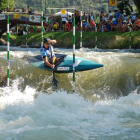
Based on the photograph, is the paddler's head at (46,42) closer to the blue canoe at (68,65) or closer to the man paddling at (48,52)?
the man paddling at (48,52)

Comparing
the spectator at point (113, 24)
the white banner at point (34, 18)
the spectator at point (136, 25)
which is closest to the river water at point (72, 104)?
the spectator at point (136, 25)

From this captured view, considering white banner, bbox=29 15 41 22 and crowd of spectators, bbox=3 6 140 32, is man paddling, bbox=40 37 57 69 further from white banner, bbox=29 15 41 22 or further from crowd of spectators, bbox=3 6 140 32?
white banner, bbox=29 15 41 22

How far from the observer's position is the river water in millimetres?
4023

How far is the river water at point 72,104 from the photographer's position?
13.2ft

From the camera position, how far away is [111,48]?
13109 mm

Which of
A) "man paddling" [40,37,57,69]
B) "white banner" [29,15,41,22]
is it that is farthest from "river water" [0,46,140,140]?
"white banner" [29,15,41,22]

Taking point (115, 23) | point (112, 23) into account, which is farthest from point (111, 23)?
point (115, 23)

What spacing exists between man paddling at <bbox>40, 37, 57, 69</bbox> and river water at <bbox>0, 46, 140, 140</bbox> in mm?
432

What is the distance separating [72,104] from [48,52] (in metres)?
2.10

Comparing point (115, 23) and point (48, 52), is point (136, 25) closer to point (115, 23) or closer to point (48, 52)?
point (115, 23)

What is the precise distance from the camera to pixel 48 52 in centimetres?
700

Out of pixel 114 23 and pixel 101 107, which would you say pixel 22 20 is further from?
pixel 101 107

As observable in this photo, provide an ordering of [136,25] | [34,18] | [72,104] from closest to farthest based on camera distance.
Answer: [72,104], [136,25], [34,18]

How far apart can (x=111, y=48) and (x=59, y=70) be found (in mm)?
6468
